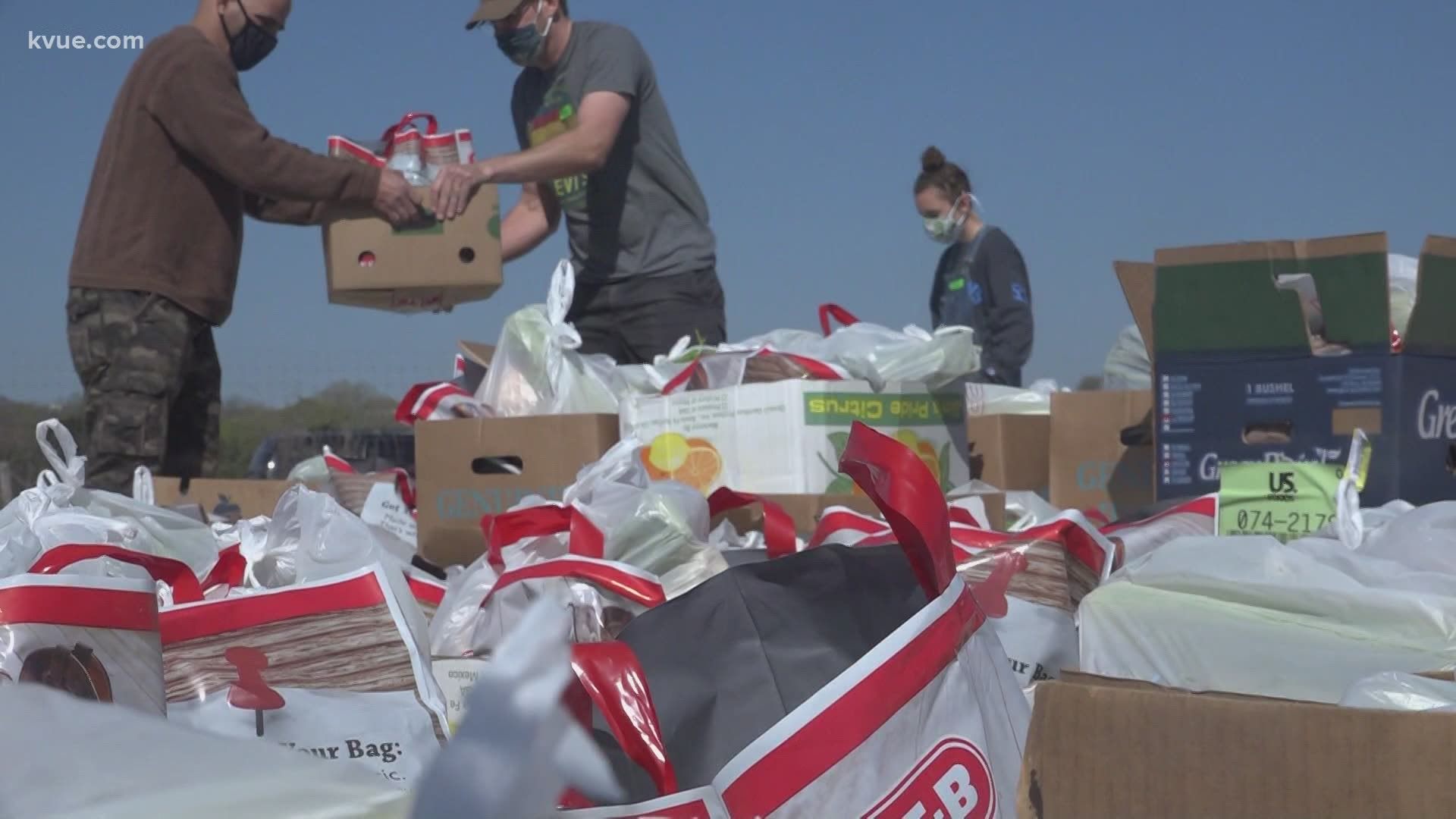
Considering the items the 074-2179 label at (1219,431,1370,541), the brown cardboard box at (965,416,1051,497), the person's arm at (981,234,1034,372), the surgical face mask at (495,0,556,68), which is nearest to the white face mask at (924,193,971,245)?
the person's arm at (981,234,1034,372)

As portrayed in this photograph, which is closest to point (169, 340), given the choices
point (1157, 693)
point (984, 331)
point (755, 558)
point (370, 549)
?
point (370, 549)

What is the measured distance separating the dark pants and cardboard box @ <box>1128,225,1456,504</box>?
1.14 metres

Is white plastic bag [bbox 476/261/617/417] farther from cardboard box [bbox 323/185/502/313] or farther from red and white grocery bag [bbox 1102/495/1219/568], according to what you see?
red and white grocery bag [bbox 1102/495/1219/568]

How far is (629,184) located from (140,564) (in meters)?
1.81

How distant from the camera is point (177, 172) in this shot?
307 cm

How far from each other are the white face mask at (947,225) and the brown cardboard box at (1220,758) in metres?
4.17

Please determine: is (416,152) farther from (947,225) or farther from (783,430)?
(947,225)

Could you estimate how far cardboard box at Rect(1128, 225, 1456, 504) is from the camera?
214 cm

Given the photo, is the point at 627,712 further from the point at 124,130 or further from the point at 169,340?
the point at 124,130

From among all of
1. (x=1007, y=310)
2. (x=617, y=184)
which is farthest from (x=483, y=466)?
(x=1007, y=310)

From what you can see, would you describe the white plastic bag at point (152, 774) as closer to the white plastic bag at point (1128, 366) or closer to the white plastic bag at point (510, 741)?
the white plastic bag at point (510, 741)

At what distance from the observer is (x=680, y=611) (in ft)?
3.59

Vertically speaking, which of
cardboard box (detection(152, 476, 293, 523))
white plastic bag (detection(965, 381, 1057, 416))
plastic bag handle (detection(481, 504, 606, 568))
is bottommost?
cardboard box (detection(152, 476, 293, 523))

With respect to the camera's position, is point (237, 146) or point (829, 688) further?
point (237, 146)
